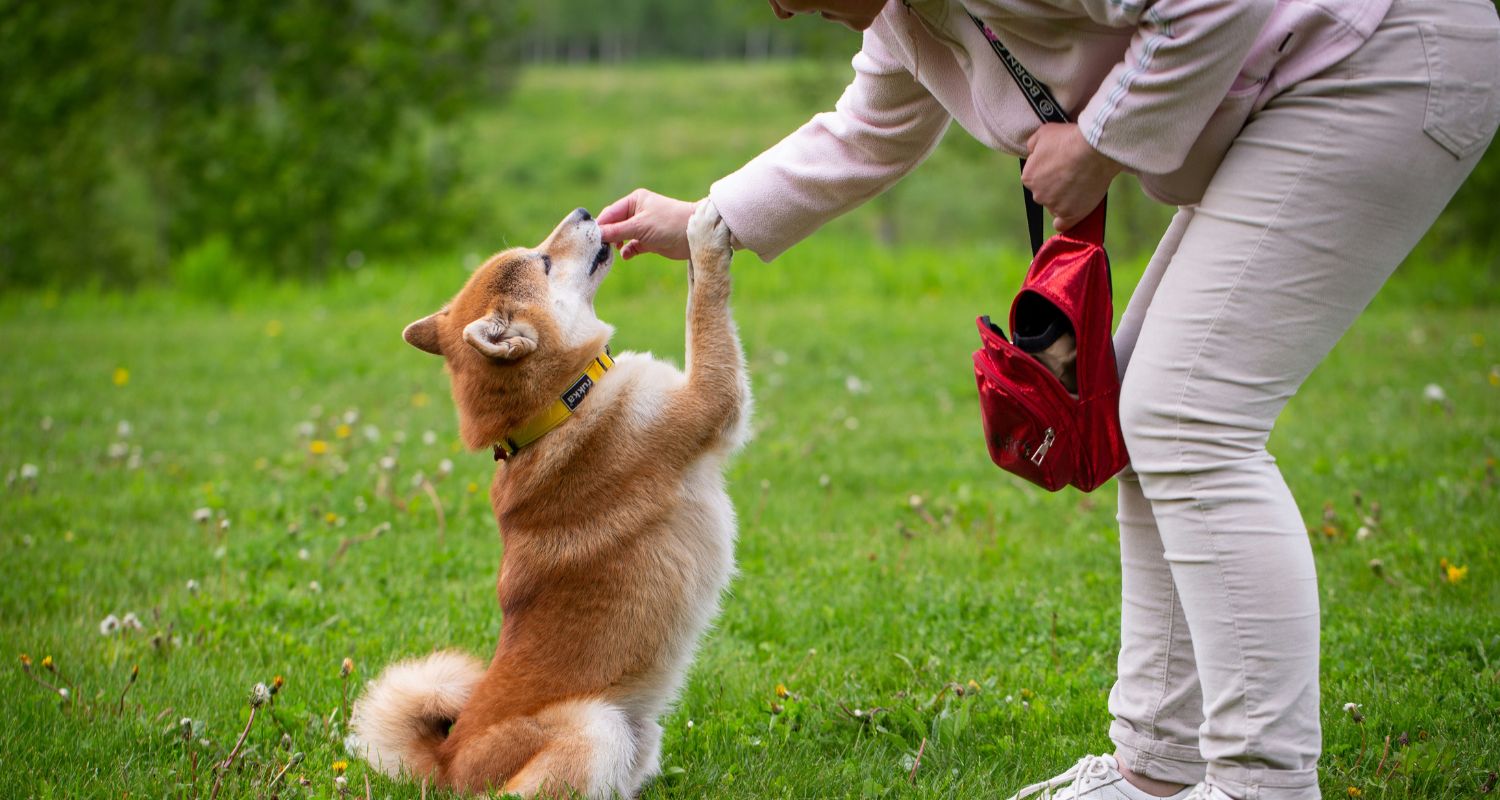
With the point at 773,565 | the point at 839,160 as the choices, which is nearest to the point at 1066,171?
the point at 839,160

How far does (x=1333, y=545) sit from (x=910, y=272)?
7.29 m

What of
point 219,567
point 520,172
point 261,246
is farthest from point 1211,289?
point 520,172

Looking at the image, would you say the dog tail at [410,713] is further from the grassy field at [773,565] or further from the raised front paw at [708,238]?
the raised front paw at [708,238]

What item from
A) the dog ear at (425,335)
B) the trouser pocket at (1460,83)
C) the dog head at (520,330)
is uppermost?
the trouser pocket at (1460,83)

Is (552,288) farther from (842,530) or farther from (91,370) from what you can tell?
(91,370)

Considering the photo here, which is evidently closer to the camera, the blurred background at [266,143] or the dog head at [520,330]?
the dog head at [520,330]

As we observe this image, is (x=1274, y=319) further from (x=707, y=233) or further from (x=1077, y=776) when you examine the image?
(x=707, y=233)

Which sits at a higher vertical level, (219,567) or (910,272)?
(219,567)

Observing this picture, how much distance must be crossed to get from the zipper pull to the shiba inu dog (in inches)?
40.7

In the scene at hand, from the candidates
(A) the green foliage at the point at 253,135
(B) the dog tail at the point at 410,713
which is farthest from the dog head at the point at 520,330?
(A) the green foliage at the point at 253,135

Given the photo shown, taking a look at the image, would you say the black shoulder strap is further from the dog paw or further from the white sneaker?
the white sneaker

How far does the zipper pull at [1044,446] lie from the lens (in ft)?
7.52

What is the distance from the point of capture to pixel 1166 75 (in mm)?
1928

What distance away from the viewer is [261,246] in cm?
1439
